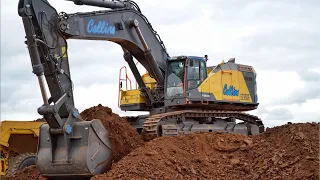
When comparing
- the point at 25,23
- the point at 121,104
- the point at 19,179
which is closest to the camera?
the point at 25,23

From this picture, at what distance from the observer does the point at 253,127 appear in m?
18.3

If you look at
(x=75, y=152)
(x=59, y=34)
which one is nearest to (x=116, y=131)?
(x=75, y=152)

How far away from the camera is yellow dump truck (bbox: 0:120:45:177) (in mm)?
14586

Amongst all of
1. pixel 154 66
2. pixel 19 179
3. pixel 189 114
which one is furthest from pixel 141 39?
pixel 19 179

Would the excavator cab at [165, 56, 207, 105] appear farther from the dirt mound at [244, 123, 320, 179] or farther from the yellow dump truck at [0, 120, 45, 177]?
the yellow dump truck at [0, 120, 45, 177]

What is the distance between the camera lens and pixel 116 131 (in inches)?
480

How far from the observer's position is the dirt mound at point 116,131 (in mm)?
12000

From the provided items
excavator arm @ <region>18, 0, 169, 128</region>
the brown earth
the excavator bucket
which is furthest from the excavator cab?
the excavator bucket

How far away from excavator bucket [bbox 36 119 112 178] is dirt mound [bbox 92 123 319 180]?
45cm

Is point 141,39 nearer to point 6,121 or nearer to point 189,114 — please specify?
point 189,114

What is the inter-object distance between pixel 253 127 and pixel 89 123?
849 centimetres

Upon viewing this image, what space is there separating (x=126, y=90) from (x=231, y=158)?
5.88 meters

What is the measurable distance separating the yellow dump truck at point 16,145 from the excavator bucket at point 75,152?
126 inches

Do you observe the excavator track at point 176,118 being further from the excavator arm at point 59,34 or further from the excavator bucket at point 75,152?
the excavator bucket at point 75,152
